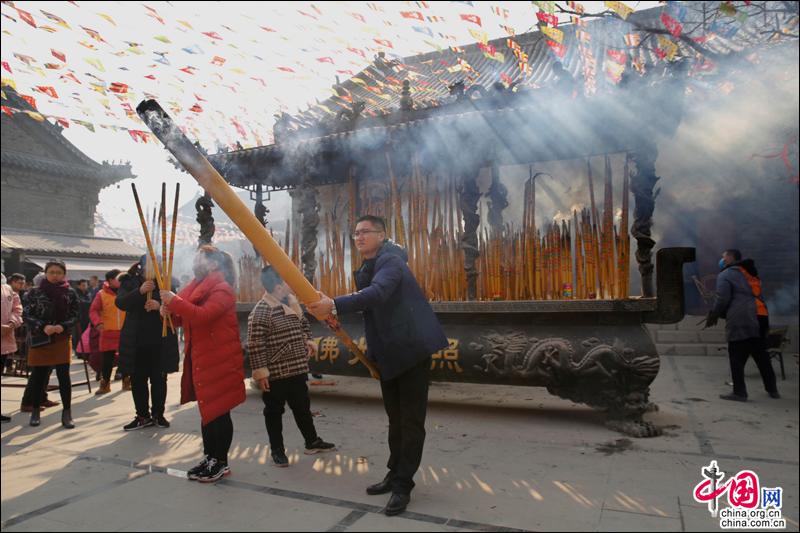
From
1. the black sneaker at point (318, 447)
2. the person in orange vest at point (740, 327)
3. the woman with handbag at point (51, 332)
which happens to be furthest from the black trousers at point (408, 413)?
the person in orange vest at point (740, 327)

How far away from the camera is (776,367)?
839cm

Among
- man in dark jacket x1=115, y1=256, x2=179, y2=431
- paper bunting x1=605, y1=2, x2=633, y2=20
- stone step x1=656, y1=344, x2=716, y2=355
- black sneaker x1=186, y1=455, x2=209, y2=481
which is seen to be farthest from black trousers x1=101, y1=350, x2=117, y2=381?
stone step x1=656, y1=344, x2=716, y2=355

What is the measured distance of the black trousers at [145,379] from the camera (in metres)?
5.21

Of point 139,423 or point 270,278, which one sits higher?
point 270,278

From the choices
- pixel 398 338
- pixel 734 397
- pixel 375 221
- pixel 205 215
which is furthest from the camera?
pixel 205 215

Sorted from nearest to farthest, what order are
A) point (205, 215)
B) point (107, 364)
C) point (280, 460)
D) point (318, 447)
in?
point (280, 460) → point (318, 447) → point (205, 215) → point (107, 364)

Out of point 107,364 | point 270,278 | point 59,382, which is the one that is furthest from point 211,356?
point 107,364

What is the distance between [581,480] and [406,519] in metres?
1.29

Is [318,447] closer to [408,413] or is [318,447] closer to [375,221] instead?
[408,413]

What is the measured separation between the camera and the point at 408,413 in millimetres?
3184

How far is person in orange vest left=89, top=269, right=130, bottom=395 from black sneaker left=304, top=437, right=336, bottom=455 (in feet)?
13.8

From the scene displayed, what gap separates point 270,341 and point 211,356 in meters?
0.55

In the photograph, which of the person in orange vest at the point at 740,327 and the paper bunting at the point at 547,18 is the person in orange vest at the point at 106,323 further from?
the person in orange vest at the point at 740,327

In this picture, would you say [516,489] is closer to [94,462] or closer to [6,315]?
[94,462]
